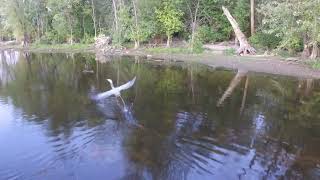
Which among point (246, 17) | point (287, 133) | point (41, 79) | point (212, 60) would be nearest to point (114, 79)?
point (41, 79)

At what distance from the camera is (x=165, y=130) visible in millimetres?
16219

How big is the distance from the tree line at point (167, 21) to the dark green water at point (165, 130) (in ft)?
20.4

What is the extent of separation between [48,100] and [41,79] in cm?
917

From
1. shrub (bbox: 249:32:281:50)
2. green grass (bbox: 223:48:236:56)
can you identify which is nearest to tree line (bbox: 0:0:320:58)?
shrub (bbox: 249:32:281:50)

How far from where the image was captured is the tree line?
30.9m

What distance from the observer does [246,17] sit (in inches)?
1702

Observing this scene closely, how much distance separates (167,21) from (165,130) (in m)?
32.0

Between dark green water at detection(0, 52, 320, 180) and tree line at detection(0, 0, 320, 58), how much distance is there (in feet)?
20.4

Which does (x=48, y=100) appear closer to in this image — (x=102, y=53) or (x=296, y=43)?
(x=296, y=43)

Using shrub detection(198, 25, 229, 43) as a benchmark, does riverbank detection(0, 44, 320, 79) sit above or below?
below

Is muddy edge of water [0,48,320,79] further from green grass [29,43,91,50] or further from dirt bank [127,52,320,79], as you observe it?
green grass [29,43,91,50]

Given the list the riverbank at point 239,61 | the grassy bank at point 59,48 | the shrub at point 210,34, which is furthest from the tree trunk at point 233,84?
the grassy bank at point 59,48

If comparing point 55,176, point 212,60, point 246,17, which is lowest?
point 55,176

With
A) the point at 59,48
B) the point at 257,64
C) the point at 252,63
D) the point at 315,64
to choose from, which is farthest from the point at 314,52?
the point at 59,48
